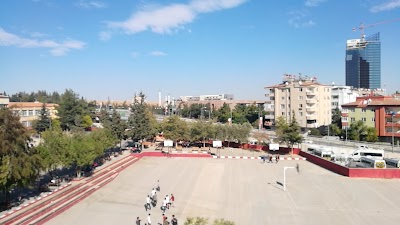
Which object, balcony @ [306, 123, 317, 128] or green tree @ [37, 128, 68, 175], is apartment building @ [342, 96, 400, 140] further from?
green tree @ [37, 128, 68, 175]

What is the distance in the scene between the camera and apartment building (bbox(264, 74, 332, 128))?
78500mm

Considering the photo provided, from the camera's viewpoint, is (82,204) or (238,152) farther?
(238,152)

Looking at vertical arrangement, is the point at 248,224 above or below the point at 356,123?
below

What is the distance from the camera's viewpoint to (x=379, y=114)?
5903 cm

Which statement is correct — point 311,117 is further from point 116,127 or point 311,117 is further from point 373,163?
point 116,127

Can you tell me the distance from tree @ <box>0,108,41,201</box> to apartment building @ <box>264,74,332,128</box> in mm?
61329

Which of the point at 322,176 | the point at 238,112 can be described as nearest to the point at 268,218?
the point at 322,176

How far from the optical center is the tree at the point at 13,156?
20.7 m

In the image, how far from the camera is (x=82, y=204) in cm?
2397

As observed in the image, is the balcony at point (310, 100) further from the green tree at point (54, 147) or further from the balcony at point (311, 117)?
the green tree at point (54, 147)

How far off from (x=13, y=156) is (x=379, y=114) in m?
55.3

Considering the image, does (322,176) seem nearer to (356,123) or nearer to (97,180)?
(97,180)

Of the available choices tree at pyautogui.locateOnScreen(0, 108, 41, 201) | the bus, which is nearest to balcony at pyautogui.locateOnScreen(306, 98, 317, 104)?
the bus

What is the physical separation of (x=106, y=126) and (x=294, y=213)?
2897cm
